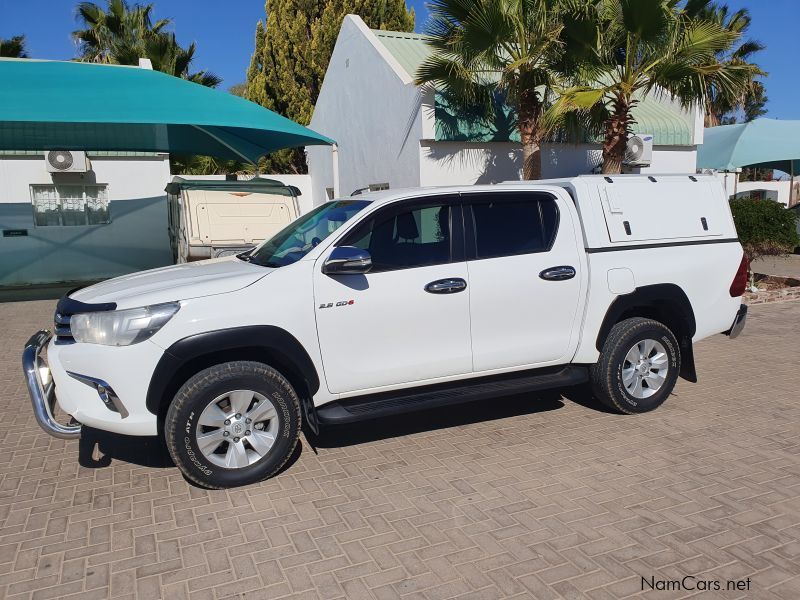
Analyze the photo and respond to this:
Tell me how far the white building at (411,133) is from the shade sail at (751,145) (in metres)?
5.50

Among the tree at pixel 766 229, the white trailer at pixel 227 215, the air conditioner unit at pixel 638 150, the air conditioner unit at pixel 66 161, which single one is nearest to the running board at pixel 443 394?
the white trailer at pixel 227 215

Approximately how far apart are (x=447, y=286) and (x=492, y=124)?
8554 millimetres

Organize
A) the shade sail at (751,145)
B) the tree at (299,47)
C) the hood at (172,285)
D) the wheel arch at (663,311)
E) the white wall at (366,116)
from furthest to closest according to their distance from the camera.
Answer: the tree at (299,47)
the shade sail at (751,145)
the white wall at (366,116)
the wheel arch at (663,311)
the hood at (172,285)

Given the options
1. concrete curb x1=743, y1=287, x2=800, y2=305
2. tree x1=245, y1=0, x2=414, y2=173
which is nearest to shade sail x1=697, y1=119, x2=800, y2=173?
concrete curb x1=743, y1=287, x2=800, y2=305

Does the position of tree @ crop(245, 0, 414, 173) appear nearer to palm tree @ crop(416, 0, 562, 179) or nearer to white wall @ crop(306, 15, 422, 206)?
white wall @ crop(306, 15, 422, 206)

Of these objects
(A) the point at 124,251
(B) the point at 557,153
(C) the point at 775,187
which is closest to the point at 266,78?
(A) the point at 124,251

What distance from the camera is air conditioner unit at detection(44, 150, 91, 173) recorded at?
13.7 meters

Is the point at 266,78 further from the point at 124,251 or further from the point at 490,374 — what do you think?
the point at 490,374

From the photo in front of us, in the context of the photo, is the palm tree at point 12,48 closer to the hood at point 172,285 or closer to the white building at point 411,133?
the white building at point 411,133

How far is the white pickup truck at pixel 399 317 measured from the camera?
3961 millimetres

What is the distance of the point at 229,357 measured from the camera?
4195 mm

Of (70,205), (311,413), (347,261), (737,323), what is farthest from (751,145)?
(311,413)

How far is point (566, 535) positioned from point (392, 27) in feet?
78.7

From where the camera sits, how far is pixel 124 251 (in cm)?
1534
